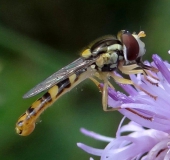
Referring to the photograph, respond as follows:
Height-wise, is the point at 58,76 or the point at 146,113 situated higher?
the point at 58,76

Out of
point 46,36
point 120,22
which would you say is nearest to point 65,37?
point 46,36

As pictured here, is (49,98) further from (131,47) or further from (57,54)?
(57,54)

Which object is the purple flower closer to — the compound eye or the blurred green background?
the compound eye

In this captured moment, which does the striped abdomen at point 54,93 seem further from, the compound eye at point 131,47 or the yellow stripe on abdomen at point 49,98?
the compound eye at point 131,47

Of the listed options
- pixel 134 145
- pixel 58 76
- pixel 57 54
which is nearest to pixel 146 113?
pixel 134 145

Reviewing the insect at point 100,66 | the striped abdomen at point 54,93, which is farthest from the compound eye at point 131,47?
the striped abdomen at point 54,93

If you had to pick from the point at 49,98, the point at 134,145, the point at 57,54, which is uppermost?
the point at 57,54
